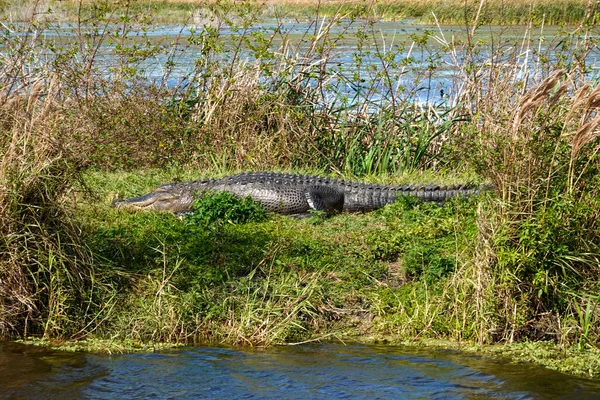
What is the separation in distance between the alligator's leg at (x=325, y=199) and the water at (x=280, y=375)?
10.3 feet

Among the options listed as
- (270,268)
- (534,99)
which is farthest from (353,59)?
(534,99)

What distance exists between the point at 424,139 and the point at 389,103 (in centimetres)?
75

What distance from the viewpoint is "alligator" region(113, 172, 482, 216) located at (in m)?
8.30

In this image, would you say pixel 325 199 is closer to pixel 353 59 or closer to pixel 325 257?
pixel 325 257

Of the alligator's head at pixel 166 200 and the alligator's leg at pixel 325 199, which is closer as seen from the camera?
the alligator's leg at pixel 325 199

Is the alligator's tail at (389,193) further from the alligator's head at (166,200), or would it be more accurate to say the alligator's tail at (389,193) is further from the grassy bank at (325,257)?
the alligator's head at (166,200)

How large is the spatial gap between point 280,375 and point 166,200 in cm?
400

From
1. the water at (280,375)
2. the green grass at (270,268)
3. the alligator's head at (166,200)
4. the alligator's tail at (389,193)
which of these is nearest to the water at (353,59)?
the alligator's tail at (389,193)

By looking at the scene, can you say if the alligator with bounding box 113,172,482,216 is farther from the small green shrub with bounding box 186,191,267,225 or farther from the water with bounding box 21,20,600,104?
the water with bounding box 21,20,600,104

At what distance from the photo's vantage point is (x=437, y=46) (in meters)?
24.0

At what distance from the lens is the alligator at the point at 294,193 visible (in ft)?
27.2

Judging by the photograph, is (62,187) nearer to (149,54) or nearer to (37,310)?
(37,310)

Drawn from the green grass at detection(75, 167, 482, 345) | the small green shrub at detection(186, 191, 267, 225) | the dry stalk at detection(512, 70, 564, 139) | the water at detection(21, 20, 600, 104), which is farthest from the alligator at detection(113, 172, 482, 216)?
the dry stalk at detection(512, 70, 564, 139)

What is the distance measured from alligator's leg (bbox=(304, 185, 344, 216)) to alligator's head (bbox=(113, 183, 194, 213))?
3.90 ft
